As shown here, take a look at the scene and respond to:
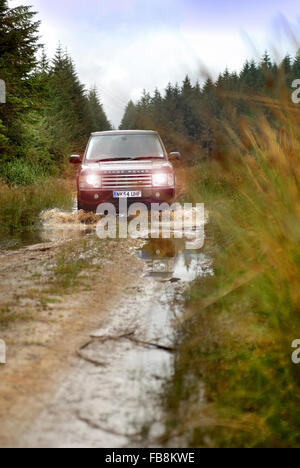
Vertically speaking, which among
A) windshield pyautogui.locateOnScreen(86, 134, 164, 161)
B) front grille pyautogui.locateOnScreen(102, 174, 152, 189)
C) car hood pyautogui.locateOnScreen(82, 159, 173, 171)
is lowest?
front grille pyautogui.locateOnScreen(102, 174, 152, 189)

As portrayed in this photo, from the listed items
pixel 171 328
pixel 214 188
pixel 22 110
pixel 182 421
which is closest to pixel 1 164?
pixel 22 110

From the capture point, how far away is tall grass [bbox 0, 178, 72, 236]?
1098 cm

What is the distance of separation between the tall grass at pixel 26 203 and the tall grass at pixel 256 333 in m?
6.76

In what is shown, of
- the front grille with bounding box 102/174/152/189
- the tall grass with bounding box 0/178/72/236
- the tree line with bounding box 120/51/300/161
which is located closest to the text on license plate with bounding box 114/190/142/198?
the front grille with bounding box 102/174/152/189

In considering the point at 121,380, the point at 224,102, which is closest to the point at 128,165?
the point at 224,102

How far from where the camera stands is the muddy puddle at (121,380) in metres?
2.42

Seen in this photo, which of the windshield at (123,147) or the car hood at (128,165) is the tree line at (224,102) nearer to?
the car hood at (128,165)

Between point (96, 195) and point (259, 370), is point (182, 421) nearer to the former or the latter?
point (259, 370)

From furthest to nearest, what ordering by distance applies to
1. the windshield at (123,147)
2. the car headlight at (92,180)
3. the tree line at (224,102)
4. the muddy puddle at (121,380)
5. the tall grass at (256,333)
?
1. the windshield at (123,147)
2. the car headlight at (92,180)
3. the tree line at (224,102)
4. the tall grass at (256,333)
5. the muddy puddle at (121,380)

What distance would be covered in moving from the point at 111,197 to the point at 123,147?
4.86 feet

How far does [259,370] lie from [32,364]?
145cm

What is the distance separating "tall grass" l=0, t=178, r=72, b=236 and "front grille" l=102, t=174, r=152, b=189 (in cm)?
191

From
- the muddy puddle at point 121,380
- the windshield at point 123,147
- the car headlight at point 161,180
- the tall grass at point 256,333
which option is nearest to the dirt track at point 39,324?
the muddy puddle at point 121,380

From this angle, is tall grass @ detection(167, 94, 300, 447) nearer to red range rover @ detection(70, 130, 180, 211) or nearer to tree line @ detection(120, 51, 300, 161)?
tree line @ detection(120, 51, 300, 161)
